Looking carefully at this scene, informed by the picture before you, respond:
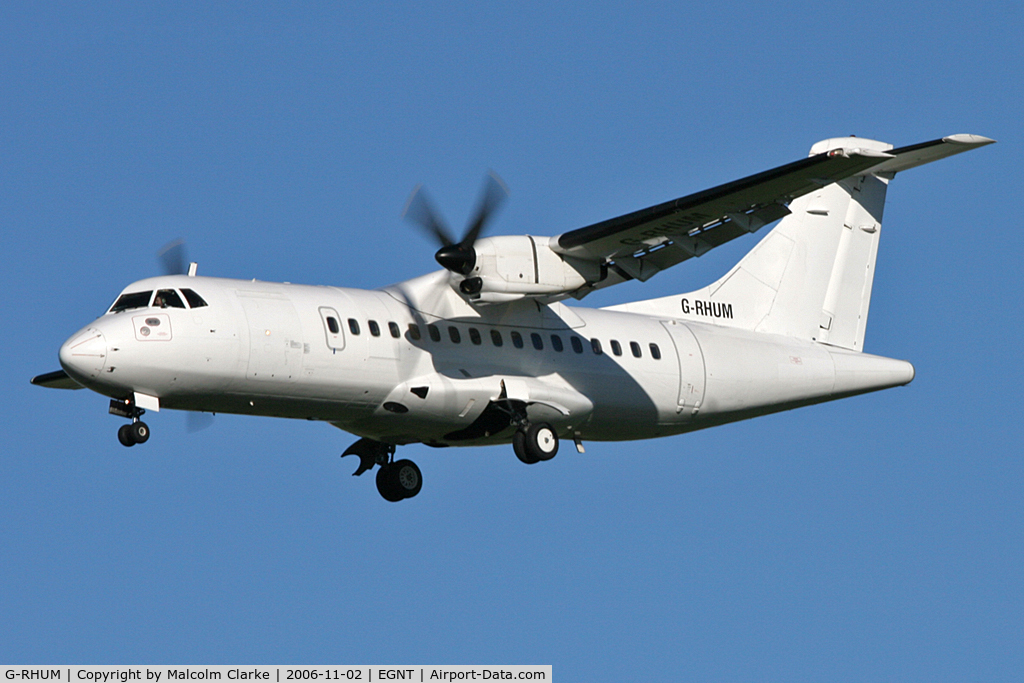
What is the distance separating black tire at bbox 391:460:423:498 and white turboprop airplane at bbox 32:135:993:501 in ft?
0.07

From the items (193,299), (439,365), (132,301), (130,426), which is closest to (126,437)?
(130,426)

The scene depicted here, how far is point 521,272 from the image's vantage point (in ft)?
61.5

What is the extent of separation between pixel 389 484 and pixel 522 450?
7.49ft

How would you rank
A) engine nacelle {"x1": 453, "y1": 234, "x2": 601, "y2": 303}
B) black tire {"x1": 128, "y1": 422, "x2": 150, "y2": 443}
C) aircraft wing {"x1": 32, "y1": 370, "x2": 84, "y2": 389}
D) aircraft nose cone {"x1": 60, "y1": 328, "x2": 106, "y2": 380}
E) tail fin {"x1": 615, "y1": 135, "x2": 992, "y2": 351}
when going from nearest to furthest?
aircraft nose cone {"x1": 60, "y1": 328, "x2": 106, "y2": 380}, black tire {"x1": 128, "y1": 422, "x2": 150, "y2": 443}, engine nacelle {"x1": 453, "y1": 234, "x2": 601, "y2": 303}, aircraft wing {"x1": 32, "y1": 370, "x2": 84, "y2": 389}, tail fin {"x1": 615, "y1": 135, "x2": 992, "y2": 351}

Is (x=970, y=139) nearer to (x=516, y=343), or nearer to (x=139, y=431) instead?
(x=516, y=343)

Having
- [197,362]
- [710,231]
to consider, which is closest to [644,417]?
[710,231]

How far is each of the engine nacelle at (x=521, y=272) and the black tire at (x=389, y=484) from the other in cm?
299

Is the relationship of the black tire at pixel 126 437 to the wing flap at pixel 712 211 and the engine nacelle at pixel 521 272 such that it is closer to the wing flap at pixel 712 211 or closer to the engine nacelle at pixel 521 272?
the engine nacelle at pixel 521 272

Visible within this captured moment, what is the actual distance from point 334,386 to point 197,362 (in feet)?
5.60

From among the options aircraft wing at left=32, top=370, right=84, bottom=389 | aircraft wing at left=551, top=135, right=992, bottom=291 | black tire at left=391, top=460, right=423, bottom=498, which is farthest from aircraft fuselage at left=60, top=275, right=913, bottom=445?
aircraft wing at left=32, top=370, right=84, bottom=389

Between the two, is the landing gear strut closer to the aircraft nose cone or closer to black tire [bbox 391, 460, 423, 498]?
black tire [bbox 391, 460, 423, 498]

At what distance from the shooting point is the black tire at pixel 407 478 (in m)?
20.2

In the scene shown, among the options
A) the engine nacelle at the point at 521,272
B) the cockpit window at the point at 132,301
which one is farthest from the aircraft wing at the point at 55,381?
the engine nacelle at the point at 521,272

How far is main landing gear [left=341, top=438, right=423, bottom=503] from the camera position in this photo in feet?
66.4
